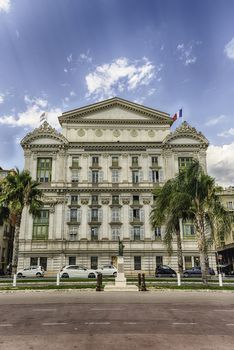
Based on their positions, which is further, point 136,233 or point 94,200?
point 94,200

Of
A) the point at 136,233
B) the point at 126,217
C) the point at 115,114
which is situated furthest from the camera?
the point at 115,114

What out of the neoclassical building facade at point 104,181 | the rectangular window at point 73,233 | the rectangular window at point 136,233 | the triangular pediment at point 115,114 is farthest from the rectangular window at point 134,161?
the rectangular window at point 73,233

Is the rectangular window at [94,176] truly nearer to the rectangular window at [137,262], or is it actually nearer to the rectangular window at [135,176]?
the rectangular window at [135,176]

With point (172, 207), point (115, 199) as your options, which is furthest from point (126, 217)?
point (172, 207)

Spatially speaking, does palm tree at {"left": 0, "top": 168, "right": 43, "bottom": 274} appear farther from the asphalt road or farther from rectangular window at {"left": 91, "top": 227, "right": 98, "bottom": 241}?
the asphalt road

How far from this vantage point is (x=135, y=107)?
53281 millimetres

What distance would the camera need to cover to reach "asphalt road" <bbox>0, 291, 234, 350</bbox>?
7.95 metres

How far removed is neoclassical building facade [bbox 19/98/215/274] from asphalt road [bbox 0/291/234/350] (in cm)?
3212

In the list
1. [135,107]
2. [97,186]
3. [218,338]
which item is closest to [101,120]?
[135,107]

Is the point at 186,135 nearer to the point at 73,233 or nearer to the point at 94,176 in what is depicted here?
the point at 94,176

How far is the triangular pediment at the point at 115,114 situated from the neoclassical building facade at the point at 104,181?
6.8 inches

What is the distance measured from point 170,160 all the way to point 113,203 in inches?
480

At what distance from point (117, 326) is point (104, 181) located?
40.3 metres

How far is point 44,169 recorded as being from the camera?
5047 centimetres
